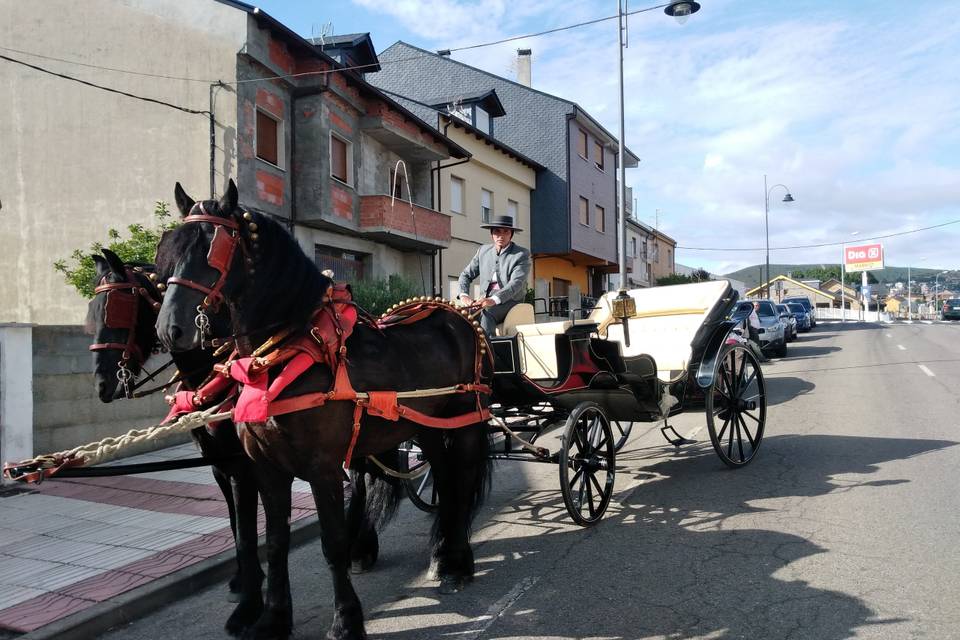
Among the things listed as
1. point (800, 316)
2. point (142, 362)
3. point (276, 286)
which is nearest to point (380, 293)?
point (142, 362)

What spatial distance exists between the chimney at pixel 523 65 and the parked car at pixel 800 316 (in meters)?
15.8

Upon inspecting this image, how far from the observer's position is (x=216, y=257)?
3070 millimetres

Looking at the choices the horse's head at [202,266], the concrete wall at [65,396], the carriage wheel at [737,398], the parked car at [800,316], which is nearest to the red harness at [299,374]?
the horse's head at [202,266]

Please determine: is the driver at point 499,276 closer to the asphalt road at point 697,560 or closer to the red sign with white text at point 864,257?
the asphalt road at point 697,560

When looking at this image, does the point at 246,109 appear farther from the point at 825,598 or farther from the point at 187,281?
the point at 825,598

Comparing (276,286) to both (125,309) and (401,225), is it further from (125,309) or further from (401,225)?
(401,225)

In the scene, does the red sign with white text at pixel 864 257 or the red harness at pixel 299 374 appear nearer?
the red harness at pixel 299 374

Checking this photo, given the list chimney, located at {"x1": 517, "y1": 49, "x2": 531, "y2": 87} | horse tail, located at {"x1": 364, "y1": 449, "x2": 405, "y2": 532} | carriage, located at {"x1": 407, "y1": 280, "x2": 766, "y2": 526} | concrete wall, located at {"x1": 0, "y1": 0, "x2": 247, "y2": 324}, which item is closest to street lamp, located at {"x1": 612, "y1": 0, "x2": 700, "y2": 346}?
carriage, located at {"x1": 407, "y1": 280, "x2": 766, "y2": 526}

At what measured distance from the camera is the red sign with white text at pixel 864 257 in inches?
2854

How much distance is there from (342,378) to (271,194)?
12095 mm

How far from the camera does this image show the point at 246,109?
45.3 ft

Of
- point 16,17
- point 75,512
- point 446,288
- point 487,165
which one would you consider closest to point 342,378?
point 75,512

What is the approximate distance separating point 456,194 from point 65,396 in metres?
16.5

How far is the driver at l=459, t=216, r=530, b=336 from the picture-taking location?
5.55 meters
